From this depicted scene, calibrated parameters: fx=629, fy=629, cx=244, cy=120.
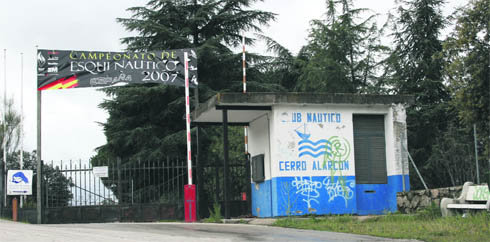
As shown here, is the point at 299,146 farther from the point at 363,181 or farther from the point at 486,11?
the point at 486,11

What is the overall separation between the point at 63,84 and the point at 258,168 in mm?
6253

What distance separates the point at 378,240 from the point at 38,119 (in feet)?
37.2

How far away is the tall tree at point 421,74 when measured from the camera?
29344 millimetres

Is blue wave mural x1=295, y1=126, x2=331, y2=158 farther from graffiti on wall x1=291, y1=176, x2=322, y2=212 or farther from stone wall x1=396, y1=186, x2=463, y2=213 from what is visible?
stone wall x1=396, y1=186, x2=463, y2=213

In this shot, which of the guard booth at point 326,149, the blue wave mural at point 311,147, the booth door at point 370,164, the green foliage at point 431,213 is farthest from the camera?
the booth door at point 370,164

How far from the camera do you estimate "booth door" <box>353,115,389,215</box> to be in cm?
1744

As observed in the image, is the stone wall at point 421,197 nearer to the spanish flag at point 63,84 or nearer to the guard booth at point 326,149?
the guard booth at point 326,149

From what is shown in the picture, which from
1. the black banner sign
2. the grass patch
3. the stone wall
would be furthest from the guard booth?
the black banner sign

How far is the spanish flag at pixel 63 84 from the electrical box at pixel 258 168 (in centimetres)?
579

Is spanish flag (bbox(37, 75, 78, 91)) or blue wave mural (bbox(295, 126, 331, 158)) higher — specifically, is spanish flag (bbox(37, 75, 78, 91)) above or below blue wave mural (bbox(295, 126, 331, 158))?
above

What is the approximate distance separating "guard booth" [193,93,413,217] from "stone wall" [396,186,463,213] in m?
0.74

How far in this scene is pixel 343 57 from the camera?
30.5 m

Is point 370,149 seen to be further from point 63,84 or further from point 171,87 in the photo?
point 171,87

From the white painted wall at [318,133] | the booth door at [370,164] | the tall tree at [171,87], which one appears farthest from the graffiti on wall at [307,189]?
the tall tree at [171,87]
